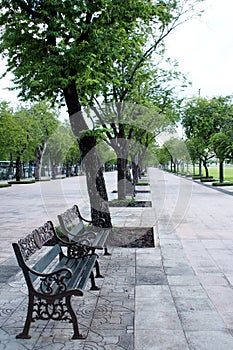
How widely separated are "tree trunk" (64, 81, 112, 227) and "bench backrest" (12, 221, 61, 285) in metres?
3.70

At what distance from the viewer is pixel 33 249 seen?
181 inches

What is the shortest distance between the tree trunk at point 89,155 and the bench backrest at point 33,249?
3.70m

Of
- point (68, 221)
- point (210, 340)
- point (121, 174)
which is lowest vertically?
point (210, 340)

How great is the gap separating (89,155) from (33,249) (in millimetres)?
4727

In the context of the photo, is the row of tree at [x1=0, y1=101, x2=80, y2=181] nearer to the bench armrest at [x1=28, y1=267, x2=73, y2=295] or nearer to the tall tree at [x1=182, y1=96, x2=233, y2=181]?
the tall tree at [x1=182, y1=96, x2=233, y2=181]

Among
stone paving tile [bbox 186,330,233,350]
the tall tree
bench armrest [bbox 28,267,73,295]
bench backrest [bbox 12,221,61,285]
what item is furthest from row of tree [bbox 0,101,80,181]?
stone paving tile [bbox 186,330,233,350]

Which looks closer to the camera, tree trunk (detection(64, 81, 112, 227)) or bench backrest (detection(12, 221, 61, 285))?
bench backrest (detection(12, 221, 61, 285))

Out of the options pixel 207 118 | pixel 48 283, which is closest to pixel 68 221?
pixel 48 283

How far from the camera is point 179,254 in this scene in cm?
766

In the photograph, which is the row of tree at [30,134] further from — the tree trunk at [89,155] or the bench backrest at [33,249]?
the bench backrest at [33,249]

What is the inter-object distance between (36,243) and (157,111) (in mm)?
14368

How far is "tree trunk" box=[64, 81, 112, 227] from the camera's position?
9.12 metres

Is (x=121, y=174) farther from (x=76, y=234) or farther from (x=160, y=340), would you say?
(x=160, y=340)

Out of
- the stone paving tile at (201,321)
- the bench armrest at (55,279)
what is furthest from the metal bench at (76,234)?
A: the stone paving tile at (201,321)
